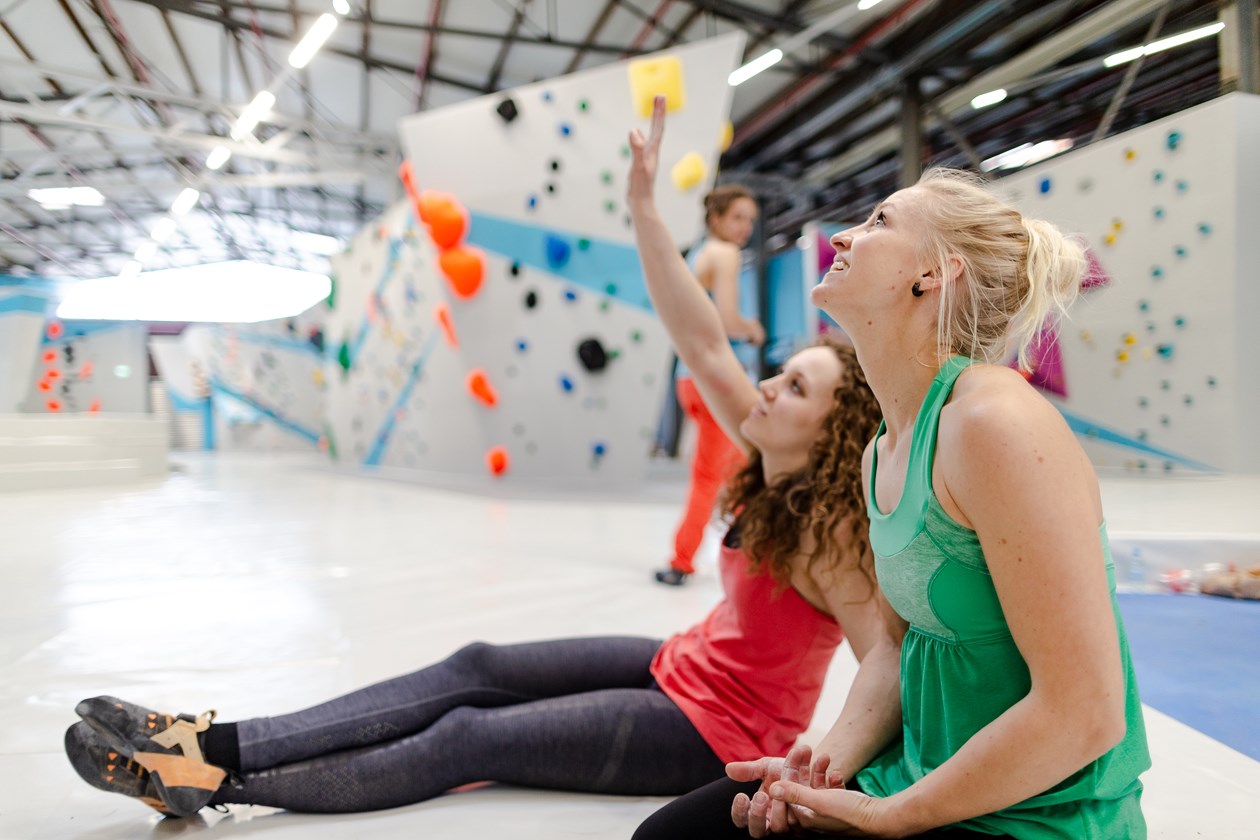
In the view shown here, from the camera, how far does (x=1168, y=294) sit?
3658mm

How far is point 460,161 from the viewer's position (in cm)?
596

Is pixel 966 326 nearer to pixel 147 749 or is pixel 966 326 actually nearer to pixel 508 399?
pixel 147 749

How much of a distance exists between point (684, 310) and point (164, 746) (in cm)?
107

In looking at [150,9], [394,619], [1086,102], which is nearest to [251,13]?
[150,9]

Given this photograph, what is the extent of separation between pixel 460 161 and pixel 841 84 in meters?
4.79

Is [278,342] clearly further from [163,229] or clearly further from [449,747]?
[449,747]

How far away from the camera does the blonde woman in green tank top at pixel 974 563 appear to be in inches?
24.3

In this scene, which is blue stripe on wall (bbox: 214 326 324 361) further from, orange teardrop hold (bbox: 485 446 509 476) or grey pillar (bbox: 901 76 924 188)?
grey pillar (bbox: 901 76 924 188)

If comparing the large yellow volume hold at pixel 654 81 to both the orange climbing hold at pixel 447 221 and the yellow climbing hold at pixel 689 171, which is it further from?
the orange climbing hold at pixel 447 221

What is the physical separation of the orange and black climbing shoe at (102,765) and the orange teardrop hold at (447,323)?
5.33 metres

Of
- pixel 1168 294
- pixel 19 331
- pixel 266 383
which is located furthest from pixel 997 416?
pixel 266 383

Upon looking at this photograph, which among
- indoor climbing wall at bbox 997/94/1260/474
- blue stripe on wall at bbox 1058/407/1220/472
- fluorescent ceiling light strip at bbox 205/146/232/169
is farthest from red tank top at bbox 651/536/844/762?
fluorescent ceiling light strip at bbox 205/146/232/169

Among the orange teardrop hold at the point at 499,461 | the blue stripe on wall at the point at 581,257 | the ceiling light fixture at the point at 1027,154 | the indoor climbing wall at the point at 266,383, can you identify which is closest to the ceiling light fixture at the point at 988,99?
the ceiling light fixture at the point at 1027,154

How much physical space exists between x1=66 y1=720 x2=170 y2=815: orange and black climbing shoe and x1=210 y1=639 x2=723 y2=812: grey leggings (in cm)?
11
